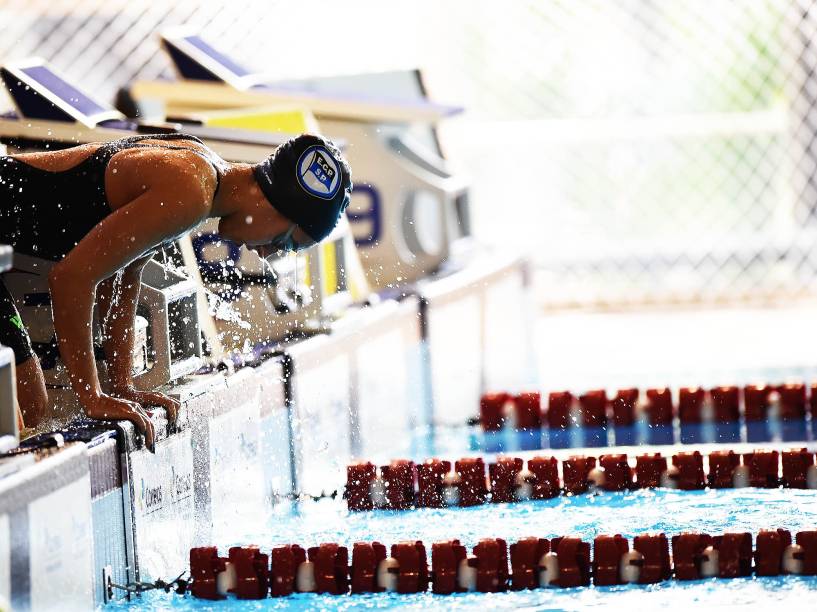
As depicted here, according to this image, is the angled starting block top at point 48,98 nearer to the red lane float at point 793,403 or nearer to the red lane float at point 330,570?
the red lane float at point 330,570

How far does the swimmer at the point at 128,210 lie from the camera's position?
2406 millimetres

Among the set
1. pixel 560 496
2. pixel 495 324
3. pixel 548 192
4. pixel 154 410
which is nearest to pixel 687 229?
pixel 548 192

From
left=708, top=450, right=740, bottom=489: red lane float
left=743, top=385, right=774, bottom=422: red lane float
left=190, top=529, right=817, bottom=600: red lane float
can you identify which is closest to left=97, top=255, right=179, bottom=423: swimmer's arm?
left=190, top=529, right=817, bottom=600: red lane float

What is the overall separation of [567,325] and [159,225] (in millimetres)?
5478

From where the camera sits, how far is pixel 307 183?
8.35ft

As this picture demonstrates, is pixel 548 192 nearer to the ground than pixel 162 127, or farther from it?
farther from it

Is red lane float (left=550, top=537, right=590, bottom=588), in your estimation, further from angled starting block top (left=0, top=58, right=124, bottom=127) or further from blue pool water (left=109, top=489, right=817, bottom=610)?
angled starting block top (left=0, top=58, right=124, bottom=127)

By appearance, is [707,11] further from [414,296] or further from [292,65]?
[414,296]

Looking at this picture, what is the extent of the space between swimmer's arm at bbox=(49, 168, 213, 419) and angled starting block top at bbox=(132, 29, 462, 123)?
2789mm

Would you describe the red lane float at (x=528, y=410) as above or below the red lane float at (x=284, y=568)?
above

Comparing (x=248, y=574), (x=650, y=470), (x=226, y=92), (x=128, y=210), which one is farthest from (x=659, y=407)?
(x=226, y=92)

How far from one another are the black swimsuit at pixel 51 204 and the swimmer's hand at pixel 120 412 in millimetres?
294

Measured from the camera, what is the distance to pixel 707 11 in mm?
9148

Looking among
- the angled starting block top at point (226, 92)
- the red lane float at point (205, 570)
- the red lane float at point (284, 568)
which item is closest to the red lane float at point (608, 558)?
the red lane float at point (284, 568)
